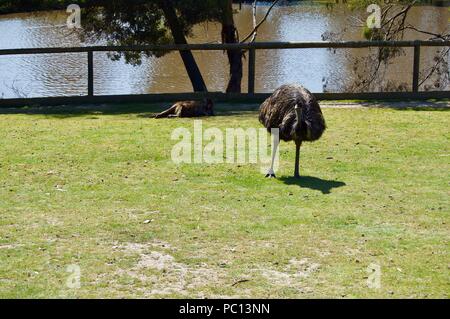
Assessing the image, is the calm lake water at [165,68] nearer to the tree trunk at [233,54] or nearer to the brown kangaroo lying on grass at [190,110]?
the tree trunk at [233,54]

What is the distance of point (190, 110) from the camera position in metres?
16.7

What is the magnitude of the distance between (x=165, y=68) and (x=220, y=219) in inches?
722

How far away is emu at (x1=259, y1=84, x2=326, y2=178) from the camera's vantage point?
10.7m

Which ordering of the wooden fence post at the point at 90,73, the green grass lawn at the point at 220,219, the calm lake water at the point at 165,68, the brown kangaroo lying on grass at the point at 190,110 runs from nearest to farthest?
1. the green grass lawn at the point at 220,219
2. the brown kangaroo lying on grass at the point at 190,110
3. the wooden fence post at the point at 90,73
4. the calm lake water at the point at 165,68

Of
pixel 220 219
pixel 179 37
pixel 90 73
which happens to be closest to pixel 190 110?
pixel 90 73

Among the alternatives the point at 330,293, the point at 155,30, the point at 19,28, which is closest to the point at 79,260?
the point at 330,293

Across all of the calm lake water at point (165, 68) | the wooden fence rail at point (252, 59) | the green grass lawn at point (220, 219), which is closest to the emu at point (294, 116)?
the green grass lawn at point (220, 219)

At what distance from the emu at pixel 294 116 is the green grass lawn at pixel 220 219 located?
0.62m

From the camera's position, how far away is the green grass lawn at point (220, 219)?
7.39 metres

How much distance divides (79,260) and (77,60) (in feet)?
67.1

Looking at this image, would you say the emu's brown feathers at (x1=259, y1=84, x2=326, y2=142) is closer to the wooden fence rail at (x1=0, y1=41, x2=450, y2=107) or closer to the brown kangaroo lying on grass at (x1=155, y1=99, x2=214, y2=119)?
the brown kangaroo lying on grass at (x1=155, y1=99, x2=214, y2=119)

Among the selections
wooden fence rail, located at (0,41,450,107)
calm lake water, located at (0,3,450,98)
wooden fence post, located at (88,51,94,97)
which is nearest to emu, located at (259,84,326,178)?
wooden fence rail, located at (0,41,450,107)

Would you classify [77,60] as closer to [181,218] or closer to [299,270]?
[181,218]

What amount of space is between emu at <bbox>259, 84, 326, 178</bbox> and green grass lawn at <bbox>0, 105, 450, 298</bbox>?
62 cm
